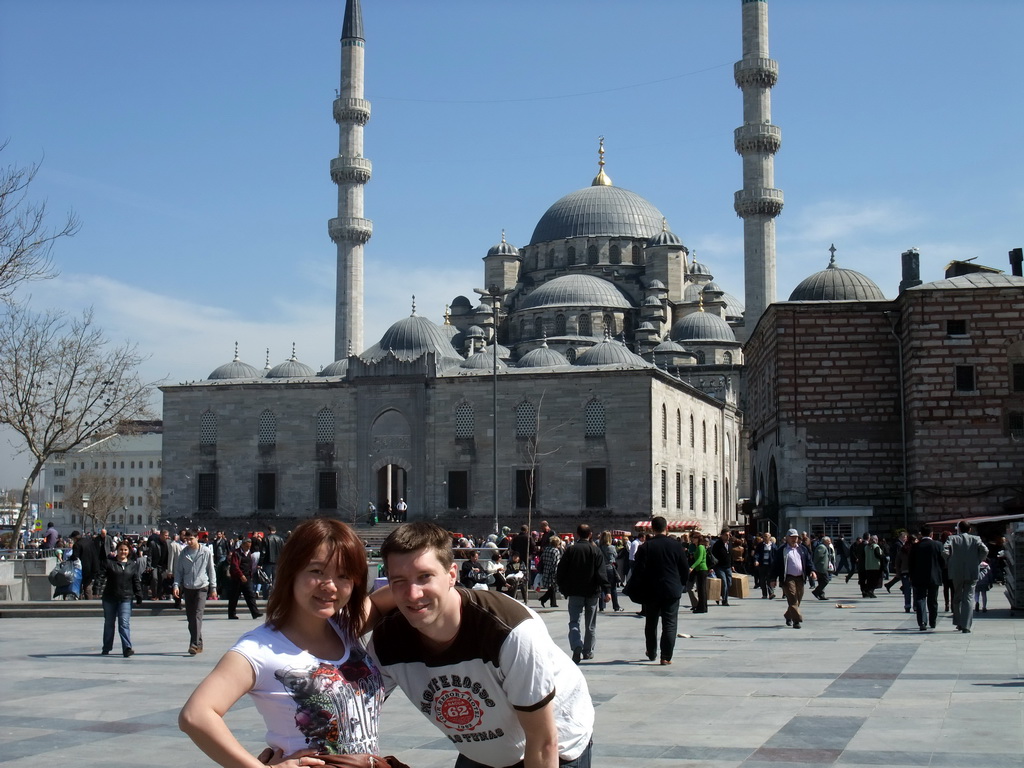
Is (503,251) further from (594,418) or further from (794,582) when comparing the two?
(794,582)

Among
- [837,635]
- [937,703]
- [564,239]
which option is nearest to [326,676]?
[937,703]

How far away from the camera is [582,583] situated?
1028 cm

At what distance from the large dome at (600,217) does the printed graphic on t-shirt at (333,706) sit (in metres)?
57.5

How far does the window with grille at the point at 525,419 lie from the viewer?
42.0 m

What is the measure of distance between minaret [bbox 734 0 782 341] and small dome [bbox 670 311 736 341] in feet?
34.2

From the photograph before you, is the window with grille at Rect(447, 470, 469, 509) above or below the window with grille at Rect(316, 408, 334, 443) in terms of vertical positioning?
below

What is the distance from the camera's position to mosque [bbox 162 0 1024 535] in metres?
27.7

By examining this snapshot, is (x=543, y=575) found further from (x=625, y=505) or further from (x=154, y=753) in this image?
(x=625, y=505)

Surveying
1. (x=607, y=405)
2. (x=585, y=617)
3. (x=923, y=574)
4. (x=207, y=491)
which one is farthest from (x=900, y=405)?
(x=207, y=491)

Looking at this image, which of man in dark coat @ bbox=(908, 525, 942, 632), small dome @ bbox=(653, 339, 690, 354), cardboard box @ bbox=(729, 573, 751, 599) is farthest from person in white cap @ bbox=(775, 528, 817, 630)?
small dome @ bbox=(653, 339, 690, 354)

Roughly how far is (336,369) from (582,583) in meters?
38.9

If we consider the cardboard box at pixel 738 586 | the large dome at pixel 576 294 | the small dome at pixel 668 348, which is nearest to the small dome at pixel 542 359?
the large dome at pixel 576 294

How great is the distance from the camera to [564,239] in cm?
6047

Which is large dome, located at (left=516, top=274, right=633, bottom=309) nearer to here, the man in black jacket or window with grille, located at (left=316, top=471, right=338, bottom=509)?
window with grille, located at (left=316, top=471, right=338, bottom=509)
